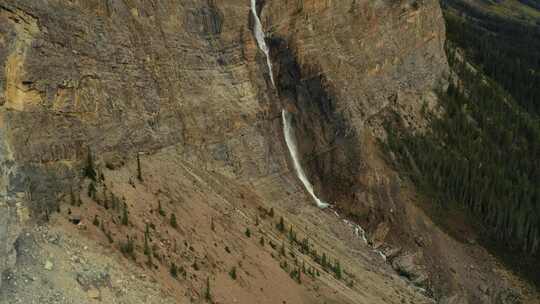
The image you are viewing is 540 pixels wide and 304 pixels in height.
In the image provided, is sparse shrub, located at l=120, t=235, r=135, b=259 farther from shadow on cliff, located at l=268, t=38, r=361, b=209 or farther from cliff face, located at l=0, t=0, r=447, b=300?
shadow on cliff, located at l=268, t=38, r=361, b=209

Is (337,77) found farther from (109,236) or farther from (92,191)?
(109,236)

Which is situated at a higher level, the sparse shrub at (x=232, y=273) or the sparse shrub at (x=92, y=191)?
the sparse shrub at (x=92, y=191)

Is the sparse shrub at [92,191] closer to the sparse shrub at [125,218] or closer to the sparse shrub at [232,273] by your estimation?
the sparse shrub at [125,218]

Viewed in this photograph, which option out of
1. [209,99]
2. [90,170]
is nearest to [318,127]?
[209,99]

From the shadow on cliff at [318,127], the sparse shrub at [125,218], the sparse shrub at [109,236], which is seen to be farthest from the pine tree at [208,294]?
the shadow on cliff at [318,127]

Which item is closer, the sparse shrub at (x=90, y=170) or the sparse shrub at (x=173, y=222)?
the sparse shrub at (x=90, y=170)

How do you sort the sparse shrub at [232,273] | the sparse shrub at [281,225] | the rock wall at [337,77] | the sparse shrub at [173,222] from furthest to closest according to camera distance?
the rock wall at [337,77] < the sparse shrub at [281,225] < the sparse shrub at [173,222] < the sparse shrub at [232,273]

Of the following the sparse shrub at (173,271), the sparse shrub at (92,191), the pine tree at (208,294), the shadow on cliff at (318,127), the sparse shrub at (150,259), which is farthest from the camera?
the shadow on cliff at (318,127)
